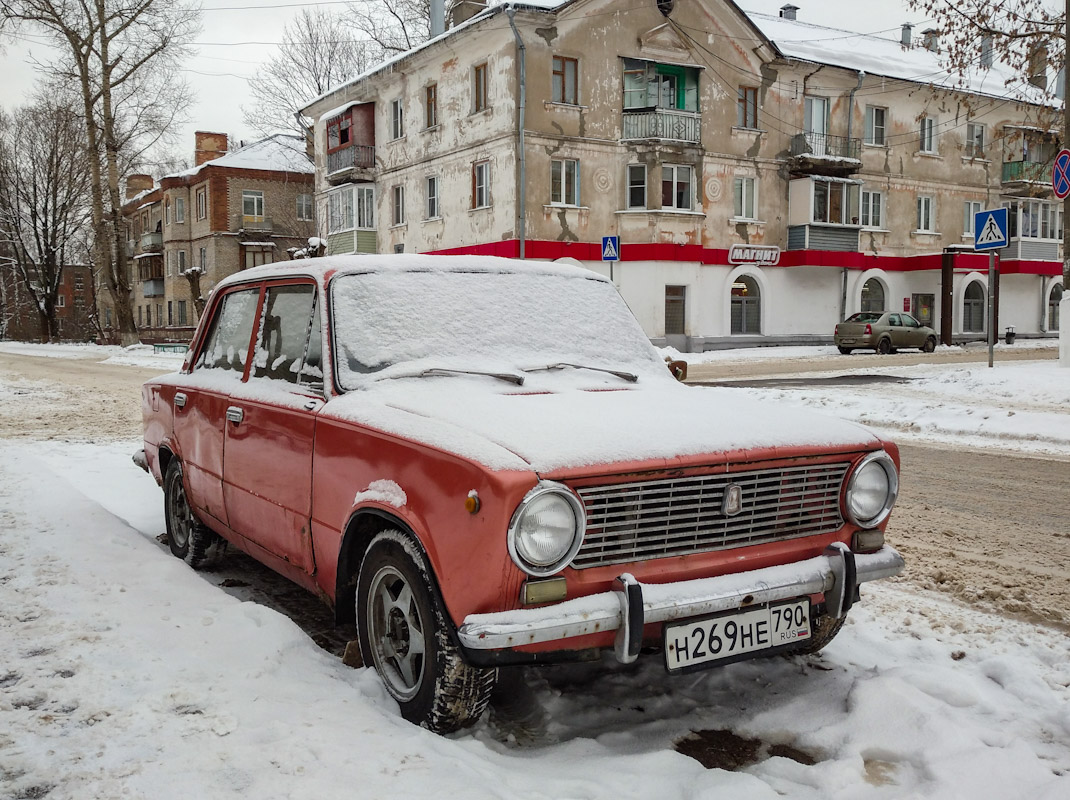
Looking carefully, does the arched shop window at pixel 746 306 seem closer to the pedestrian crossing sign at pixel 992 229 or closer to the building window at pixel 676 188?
the building window at pixel 676 188

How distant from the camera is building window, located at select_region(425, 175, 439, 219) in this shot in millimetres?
33094

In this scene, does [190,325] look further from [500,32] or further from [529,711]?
[529,711]

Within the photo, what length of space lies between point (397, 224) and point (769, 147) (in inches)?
563

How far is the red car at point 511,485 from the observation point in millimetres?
2709

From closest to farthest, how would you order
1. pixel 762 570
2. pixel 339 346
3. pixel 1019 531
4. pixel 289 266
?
pixel 762 570, pixel 339 346, pixel 289 266, pixel 1019 531

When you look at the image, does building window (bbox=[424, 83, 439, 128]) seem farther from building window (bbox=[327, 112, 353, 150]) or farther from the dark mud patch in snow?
the dark mud patch in snow

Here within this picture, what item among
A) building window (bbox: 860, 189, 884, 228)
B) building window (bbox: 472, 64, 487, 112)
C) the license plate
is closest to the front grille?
the license plate

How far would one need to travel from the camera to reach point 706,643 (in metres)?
2.91

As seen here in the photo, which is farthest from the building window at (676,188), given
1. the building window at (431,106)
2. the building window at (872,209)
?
the building window at (872,209)

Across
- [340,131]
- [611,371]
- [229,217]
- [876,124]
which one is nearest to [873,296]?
[876,124]

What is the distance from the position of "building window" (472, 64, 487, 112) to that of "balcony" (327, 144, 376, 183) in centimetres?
717

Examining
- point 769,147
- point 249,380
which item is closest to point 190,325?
point 769,147

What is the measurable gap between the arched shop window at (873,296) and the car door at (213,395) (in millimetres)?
34949

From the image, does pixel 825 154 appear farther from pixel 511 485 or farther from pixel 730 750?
→ pixel 511 485
